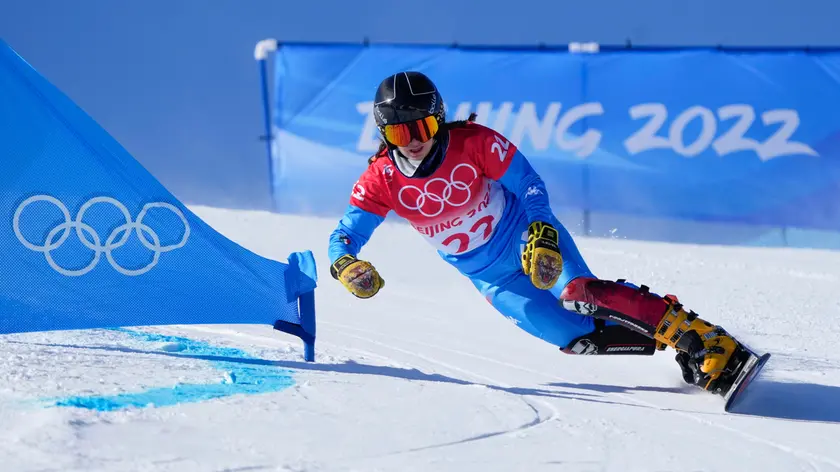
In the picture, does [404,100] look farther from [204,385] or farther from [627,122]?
[627,122]

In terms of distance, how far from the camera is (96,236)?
4.07 meters

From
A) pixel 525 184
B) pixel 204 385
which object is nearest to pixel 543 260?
pixel 525 184

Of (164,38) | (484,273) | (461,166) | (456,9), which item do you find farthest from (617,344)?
(164,38)

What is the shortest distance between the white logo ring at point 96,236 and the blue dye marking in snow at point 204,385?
428 millimetres

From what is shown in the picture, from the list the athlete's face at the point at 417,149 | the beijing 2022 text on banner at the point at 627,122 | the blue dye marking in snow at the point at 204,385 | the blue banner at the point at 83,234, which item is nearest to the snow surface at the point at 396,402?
the blue dye marking in snow at the point at 204,385

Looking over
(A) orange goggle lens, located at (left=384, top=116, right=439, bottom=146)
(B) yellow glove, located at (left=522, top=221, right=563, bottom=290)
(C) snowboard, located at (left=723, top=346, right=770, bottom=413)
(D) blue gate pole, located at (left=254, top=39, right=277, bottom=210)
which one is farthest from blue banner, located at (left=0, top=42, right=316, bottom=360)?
(D) blue gate pole, located at (left=254, top=39, right=277, bottom=210)

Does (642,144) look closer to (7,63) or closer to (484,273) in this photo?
(484,273)

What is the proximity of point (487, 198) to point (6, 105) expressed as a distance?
1995 mm

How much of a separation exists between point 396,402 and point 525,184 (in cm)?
145

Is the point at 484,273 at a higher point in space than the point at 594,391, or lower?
higher

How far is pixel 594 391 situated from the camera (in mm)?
4363

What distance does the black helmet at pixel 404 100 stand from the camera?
14.2 ft

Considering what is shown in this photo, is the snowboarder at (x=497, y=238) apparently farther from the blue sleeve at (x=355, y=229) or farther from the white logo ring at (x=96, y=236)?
the white logo ring at (x=96, y=236)

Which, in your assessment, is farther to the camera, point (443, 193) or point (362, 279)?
point (443, 193)
